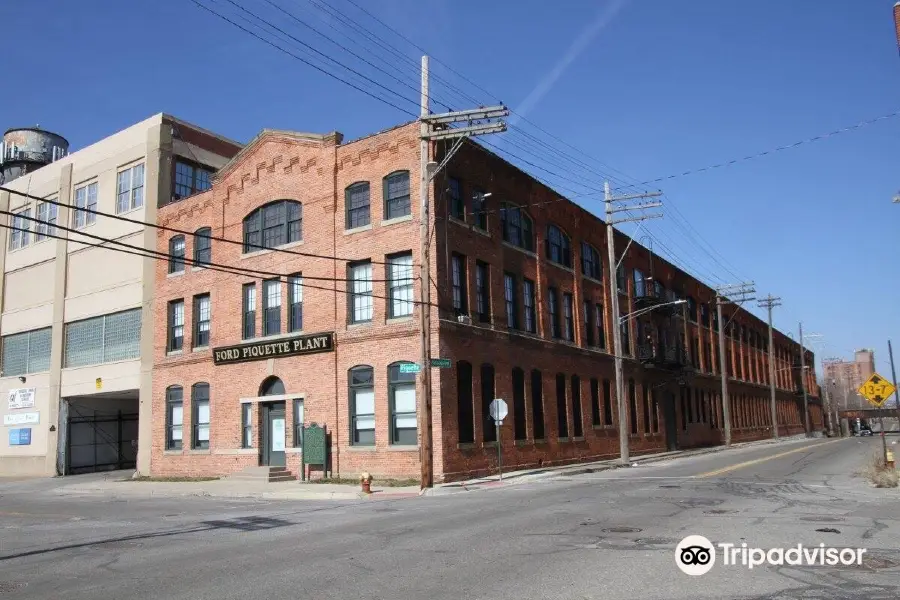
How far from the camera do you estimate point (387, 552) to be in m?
10.8

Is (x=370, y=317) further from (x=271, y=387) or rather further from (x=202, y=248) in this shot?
(x=202, y=248)

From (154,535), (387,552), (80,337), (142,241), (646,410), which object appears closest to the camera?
(387,552)

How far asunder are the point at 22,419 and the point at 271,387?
737 inches

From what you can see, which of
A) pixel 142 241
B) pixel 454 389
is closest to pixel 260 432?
pixel 454 389

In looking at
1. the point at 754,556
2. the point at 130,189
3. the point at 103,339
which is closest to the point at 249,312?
the point at 103,339

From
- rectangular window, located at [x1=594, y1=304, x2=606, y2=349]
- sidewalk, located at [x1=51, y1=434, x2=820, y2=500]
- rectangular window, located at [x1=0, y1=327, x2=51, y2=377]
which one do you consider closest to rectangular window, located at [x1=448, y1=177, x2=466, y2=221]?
sidewalk, located at [x1=51, y1=434, x2=820, y2=500]

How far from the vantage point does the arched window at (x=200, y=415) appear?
105ft

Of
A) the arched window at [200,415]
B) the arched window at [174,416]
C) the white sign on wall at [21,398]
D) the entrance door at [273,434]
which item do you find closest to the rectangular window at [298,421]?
the entrance door at [273,434]

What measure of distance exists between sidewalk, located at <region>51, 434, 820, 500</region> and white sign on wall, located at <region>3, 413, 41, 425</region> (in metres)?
6.24

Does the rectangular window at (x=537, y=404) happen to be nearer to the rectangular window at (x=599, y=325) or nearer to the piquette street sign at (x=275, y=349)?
the rectangular window at (x=599, y=325)

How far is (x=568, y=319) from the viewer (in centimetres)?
3597

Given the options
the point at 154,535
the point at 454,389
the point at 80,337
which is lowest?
the point at 154,535

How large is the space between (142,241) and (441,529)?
2759cm

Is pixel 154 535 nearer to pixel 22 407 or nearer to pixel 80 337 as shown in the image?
pixel 80 337
